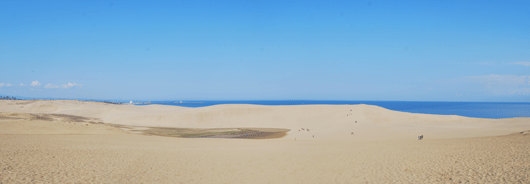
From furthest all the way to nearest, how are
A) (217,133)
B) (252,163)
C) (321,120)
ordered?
(321,120) < (217,133) < (252,163)

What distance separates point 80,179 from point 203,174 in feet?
13.6

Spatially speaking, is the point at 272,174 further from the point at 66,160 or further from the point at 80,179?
the point at 66,160

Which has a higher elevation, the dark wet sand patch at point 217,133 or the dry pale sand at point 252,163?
the dry pale sand at point 252,163

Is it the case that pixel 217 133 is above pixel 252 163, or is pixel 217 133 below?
below

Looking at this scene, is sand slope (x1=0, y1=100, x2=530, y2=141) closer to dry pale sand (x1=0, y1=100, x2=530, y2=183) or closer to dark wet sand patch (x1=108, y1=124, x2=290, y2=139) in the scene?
dark wet sand patch (x1=108, y1=124, x2=290, y2=139)

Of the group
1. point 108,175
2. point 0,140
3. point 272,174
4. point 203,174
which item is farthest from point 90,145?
point 272,174

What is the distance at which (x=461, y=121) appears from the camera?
115 feet

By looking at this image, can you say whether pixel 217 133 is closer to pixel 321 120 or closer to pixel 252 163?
pixel 321 120

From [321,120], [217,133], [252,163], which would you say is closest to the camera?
[252,163]

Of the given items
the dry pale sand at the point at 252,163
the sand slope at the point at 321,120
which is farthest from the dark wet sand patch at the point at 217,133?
the dry pale sand at the point at 252,163

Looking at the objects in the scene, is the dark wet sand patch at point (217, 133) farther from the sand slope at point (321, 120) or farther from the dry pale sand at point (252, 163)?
the dry pale sand at point (252, 163)

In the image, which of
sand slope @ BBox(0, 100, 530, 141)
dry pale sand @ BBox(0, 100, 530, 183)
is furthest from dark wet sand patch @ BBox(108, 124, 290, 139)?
dry pale sand @ BBox(0, 100, 530, 183)

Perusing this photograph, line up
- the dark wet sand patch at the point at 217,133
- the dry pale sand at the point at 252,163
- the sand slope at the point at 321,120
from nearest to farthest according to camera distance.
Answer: the dry pale sand at the point at 252,163 < the dark wet sand patch at the point at 217,133 < the sand slope at the point at 321,120

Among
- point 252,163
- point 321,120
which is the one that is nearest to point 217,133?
point 321,120
